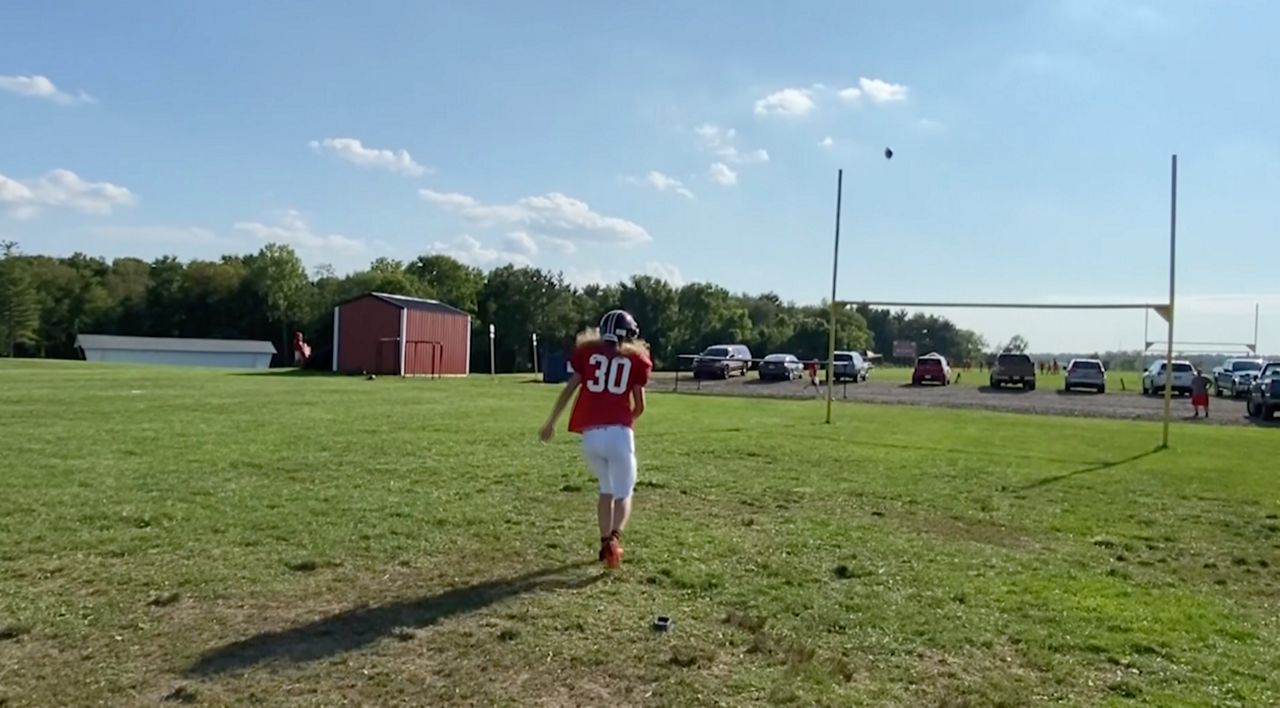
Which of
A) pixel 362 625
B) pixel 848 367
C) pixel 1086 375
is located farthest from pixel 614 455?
pixel 848 367

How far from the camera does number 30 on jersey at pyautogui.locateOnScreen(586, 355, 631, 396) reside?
6.88 meters

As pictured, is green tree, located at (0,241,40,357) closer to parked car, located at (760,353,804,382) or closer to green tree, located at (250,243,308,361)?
green tree, located at (250,243,308,361)

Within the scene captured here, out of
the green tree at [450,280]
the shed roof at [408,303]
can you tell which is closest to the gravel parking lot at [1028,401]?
the shed roof at [408,303]

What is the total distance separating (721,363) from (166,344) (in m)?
62.3

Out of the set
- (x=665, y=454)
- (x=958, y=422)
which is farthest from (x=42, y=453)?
(x=958, y=422)

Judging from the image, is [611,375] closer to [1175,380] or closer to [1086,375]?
[1086,375]

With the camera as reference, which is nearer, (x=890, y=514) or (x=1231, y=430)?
(x=890, y=514)

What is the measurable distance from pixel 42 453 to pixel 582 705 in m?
10.3

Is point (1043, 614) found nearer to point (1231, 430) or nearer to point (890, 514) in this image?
point (890, 514)

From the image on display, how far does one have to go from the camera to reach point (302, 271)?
104 meters

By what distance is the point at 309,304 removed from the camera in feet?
321

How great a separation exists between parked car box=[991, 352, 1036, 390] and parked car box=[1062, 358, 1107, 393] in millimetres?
1780

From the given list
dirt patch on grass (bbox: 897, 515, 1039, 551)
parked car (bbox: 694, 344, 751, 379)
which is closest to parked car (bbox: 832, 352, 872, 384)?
parked car (bbox: 694, 344, 751, 379)

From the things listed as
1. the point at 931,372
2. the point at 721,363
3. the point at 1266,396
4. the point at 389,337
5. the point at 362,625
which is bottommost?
the point at 362,625
